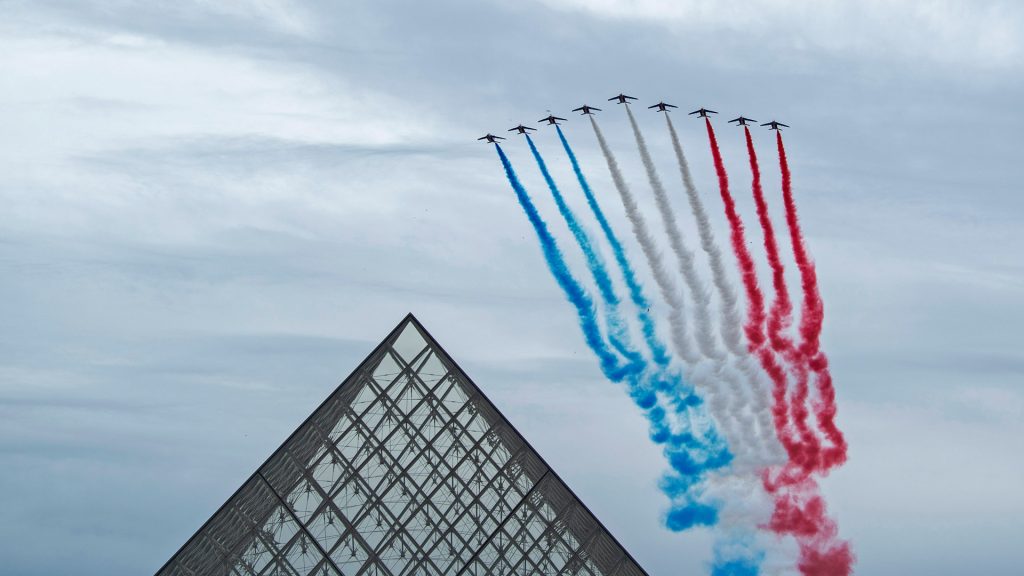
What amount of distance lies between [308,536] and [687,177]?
25119 mm

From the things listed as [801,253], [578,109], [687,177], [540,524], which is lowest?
[540,524]

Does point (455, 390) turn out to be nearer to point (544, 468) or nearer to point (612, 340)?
point (544, 468)

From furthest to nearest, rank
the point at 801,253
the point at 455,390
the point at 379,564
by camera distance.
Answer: the point at 801,253, the point at 455,390, the point at 379,564

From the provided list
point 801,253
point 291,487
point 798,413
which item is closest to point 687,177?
point 801,253

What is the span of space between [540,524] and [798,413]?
48.6ft

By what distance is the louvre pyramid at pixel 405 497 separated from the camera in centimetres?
6856

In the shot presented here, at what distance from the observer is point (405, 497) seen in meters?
70.5

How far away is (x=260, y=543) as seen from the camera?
224ft

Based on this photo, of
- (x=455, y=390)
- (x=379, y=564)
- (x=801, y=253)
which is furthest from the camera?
(x=801, y=253)

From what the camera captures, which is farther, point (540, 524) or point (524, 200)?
point (524, 200)

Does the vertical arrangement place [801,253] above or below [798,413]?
above

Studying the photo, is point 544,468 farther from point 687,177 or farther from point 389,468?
point 687,177

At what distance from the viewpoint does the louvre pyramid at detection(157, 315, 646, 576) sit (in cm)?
6856

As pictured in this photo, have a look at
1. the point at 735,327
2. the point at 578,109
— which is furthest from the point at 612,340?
the point at 578,109
